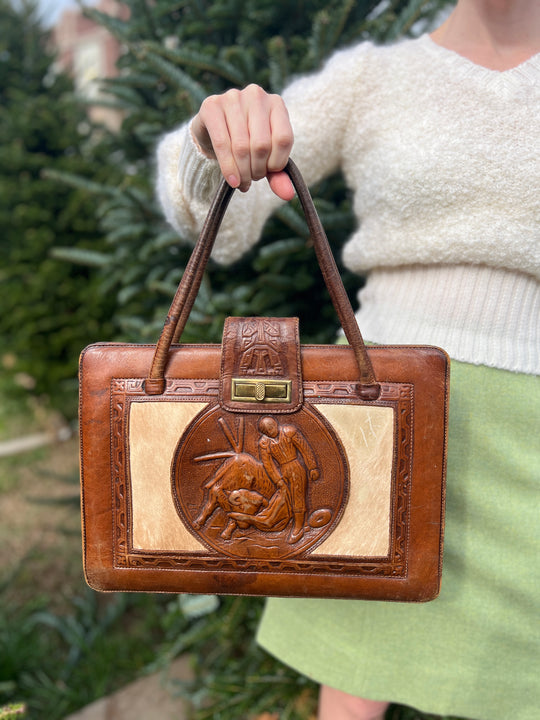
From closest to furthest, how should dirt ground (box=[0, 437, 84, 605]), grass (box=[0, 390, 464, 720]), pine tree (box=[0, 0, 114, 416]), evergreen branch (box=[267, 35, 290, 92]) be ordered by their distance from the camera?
1. evergreen branch (box=[267, 35, 290, 92])
2. grass (box=[0, 390, 464, 720])
3. dirt ground (box=[0, 437, 84, 605])
4. pine tree (box=[0, 0, 114, 416])

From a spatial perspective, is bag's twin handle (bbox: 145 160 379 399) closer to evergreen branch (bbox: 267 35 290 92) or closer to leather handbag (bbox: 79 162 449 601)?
leather handbag (bbox: 79 162 449 601)

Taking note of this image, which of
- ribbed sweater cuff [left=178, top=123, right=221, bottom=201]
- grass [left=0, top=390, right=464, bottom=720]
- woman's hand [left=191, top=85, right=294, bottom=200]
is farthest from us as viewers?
grass [left=0, top=390, right=464, bottom=720]

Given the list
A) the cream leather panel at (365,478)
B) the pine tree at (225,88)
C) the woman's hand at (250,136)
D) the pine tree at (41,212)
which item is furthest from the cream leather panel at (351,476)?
the pine tree at (41,212)

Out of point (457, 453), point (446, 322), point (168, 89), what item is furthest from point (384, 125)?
point (168, 89)

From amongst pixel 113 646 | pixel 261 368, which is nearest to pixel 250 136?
pixel 261 368

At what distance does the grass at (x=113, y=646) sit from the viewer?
1441 millimetres

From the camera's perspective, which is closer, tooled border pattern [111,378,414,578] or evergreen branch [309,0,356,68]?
tooled border pattern [111,378,414,578]

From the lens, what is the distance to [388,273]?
948 millimetres

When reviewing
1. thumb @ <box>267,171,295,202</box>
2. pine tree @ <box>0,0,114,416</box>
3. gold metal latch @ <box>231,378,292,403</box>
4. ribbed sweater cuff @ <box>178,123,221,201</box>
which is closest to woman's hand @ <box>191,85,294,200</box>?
thumb @ <box>267,171,295,202</box>

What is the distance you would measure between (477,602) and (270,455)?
1.52 feet

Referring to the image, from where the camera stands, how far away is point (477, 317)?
33.4 inches

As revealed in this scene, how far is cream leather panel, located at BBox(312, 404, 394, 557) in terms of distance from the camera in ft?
2.31

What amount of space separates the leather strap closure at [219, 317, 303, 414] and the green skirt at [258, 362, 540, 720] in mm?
294

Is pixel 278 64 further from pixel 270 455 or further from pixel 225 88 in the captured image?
pixel 270 455
